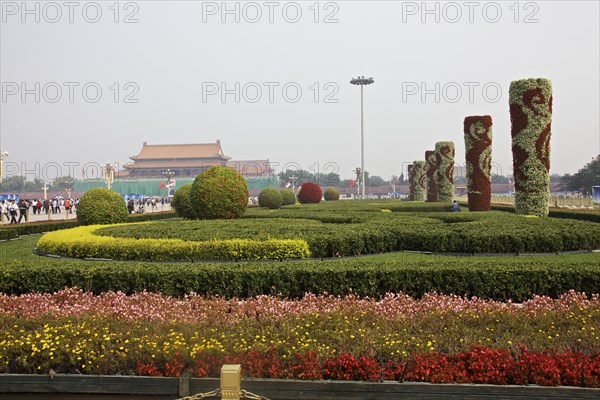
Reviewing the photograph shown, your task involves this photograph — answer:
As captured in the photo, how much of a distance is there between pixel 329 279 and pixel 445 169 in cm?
2494

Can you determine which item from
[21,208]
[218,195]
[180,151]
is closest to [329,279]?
[218,195]

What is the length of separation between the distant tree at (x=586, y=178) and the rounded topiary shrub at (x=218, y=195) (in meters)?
48.4

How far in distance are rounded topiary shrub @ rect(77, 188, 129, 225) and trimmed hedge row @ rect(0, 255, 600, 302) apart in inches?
328

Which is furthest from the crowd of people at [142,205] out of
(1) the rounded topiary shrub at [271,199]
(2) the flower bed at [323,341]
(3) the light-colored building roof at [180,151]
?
(3) the light-colored building roof at [180,151]

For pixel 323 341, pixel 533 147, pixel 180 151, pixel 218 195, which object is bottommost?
pixel 323 341

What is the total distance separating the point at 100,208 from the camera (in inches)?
605

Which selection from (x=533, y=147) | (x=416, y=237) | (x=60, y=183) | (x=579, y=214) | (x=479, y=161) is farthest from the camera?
(x=60, y=183)

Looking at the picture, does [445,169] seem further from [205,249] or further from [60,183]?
[60,183]

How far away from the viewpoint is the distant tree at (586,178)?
178ft

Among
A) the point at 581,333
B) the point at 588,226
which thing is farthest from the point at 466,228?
the point at 581,333

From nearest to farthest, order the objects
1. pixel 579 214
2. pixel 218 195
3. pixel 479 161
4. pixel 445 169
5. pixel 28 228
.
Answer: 1. pixel 218 195
2. pixel 28 228
3. pixel 579 214
4. pixel 479 161
5. pixel 445 169

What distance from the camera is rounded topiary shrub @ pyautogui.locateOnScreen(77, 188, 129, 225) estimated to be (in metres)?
15.3

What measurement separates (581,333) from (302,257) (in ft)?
17.3

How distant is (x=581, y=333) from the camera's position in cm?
452
